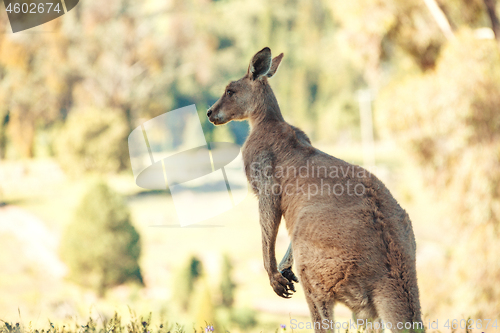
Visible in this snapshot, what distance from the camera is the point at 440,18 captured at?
25.4 feet

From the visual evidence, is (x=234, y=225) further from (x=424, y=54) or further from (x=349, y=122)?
(x=424, y=54)

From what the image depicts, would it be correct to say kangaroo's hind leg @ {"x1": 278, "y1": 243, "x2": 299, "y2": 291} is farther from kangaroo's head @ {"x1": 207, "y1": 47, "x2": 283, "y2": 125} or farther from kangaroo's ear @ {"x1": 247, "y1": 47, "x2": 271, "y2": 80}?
kangaroo's ear @ {"x1": 247, "y1": 47, "x2": 271, "y2": 80}

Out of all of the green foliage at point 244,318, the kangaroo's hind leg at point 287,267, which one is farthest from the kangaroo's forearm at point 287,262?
the green foliage at point 244,318

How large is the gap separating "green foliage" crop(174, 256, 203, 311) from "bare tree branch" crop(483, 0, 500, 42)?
7.57 metres

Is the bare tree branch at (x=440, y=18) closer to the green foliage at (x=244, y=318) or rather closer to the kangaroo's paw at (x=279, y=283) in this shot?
the kangaroo's paw at (x=279, y=283)

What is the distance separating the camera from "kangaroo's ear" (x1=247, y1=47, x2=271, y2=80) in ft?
8.39

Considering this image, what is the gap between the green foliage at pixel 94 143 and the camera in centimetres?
1659

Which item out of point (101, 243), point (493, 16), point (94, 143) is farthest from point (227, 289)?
point (94, 143)

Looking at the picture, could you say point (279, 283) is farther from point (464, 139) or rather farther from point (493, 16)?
point (493, 16)

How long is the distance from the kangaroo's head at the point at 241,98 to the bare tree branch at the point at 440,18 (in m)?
6.04

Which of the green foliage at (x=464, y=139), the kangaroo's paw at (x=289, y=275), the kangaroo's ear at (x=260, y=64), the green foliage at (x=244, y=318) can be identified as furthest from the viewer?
the green foliage at (x=244, y=318)

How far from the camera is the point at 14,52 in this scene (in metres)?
20.8

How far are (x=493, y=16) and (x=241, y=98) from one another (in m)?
6.13

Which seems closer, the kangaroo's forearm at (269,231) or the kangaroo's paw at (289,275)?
the kangaroo's forearm at (269,231)
